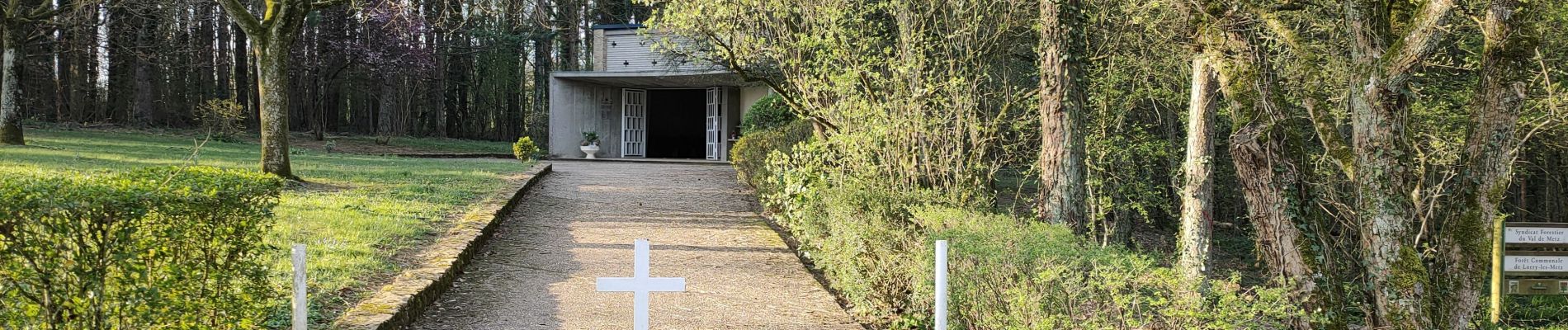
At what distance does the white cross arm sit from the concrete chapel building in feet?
53.6

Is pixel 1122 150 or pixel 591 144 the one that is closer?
pixel 1122 150

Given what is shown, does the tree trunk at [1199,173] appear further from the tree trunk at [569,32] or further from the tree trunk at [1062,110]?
the tree trunk at [569,32]

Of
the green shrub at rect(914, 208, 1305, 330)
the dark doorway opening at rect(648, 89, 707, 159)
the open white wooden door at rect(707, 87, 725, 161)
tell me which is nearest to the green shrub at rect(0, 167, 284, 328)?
the green shrub at rect(914, 208, 1305, 330)

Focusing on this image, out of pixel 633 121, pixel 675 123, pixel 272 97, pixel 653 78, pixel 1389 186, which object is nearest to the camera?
pixel 1389 186

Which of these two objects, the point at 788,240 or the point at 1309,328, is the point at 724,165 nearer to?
the point at 788,240

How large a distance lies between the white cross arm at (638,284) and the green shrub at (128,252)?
4.43ft

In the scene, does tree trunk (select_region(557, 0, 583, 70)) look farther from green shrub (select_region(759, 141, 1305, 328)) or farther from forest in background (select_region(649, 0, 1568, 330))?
green shrub (select_region(759, 141, 1305, 328))

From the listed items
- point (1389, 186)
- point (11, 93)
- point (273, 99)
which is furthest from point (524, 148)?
point (1389, 186)

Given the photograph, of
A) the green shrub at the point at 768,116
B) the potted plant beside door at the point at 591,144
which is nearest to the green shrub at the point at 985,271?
the green shrub at the point at 768,116

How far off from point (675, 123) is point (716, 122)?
15.9 ft

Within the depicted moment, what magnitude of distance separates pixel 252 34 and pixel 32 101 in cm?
1932

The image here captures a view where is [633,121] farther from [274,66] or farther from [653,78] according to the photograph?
[274,66]

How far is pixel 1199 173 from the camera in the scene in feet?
28.3

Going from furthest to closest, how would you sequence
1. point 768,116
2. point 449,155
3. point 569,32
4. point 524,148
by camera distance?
point 569,32 → point 449,155 → point 524,148 → point 768,116
